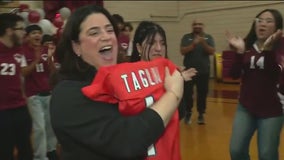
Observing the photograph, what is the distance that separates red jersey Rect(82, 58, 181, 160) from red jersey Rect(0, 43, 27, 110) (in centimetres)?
269

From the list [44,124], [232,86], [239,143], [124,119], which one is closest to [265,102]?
[239,143]

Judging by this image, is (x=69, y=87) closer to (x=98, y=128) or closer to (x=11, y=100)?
(x=98, y=128)

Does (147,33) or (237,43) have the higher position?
(147,33)

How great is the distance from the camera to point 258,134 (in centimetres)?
345

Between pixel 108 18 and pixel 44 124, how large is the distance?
11.8ft

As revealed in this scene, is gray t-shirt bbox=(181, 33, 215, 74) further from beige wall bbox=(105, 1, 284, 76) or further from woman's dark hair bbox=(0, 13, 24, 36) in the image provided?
beige wall bbox=(105, 1, 284, 76)

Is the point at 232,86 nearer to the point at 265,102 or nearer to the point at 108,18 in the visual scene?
the point at 265,102

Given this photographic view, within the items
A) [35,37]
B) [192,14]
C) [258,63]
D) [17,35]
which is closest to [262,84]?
[258,63]

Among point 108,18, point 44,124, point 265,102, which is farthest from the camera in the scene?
point 44,124

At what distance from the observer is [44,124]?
4941mm

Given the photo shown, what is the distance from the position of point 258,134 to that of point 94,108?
2458 millimetres

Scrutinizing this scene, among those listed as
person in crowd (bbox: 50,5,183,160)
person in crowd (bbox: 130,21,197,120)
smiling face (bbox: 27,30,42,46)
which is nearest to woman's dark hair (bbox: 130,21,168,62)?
person in crowd (bbox: 130,21,197,120)

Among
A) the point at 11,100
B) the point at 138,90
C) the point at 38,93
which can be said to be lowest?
the point at 38,93

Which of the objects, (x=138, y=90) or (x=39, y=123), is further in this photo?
(x=39, y=123)
